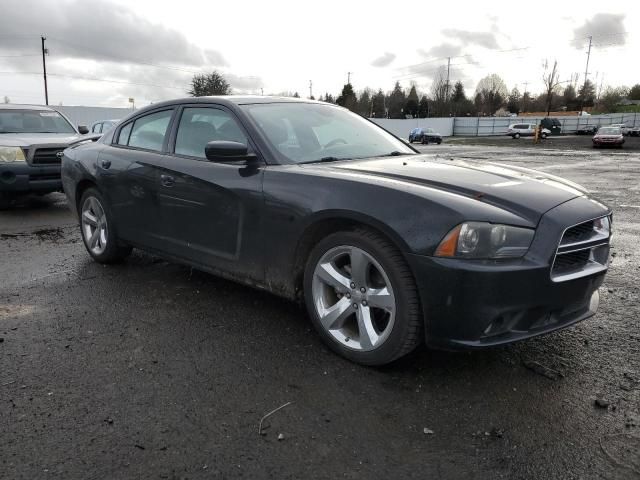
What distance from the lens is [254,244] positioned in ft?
11.4

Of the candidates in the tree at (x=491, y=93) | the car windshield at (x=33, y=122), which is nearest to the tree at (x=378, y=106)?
the tree at (x=491, y=93)

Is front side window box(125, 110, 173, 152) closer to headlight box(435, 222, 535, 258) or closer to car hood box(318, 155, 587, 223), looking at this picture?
car hood box(318, 155, 587, 223)

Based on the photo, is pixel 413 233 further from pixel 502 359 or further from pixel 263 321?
pixel 263 321

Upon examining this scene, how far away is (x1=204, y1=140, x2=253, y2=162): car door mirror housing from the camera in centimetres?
338

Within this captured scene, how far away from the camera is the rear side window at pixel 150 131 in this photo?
4.41 meters

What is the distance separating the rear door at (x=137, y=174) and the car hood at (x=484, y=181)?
1646 mm

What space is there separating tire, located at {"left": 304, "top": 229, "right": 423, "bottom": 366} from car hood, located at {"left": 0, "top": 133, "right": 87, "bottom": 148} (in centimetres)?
704

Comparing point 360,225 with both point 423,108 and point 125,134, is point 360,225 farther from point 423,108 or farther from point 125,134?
point 423,108

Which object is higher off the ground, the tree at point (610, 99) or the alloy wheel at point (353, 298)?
the tree at point (610, 99)

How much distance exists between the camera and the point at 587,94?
94.8 metres

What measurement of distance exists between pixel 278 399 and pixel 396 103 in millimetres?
99920

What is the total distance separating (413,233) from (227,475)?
55.7 inches

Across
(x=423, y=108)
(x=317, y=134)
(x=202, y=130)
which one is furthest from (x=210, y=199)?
(x=423, y=108)

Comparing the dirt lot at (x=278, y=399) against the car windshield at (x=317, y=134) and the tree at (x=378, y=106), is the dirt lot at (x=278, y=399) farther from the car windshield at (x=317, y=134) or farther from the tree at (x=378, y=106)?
the tree at (x=378, y=106)
